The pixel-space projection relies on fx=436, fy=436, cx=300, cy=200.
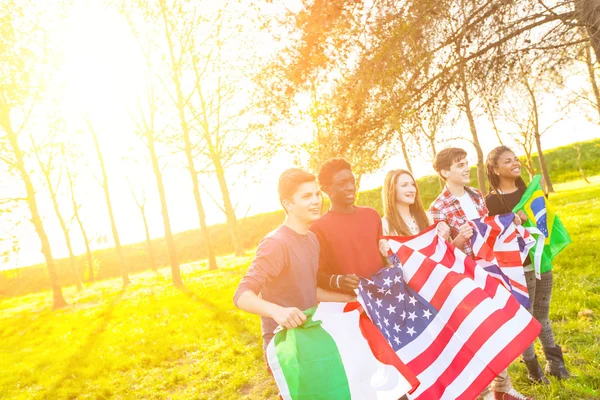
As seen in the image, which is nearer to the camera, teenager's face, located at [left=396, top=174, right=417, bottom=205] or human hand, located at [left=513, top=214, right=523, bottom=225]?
teenager's face, located at [left=396, top=174, right=417, bottom=205]

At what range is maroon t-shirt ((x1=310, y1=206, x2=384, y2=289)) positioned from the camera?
13.9 ft

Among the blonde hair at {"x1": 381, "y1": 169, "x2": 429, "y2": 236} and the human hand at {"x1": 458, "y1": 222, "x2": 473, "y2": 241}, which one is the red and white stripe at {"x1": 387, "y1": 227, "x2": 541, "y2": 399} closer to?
the blonde hair at {"x1": 381, "y1": 169, "x2": 429, "y2": 236}

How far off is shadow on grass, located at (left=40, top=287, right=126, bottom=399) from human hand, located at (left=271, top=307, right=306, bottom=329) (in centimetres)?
809

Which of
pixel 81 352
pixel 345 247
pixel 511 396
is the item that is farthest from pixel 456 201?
pixel 81 352

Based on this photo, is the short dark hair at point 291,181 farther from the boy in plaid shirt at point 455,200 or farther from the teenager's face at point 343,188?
the boy in plaid shirt at point 455,200

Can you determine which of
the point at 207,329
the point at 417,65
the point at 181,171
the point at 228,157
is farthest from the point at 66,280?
the point at 417,65

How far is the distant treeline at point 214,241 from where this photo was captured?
4256 centimetres

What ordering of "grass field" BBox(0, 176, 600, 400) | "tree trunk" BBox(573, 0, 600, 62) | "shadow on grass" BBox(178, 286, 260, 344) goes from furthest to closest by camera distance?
"shadow on grass" BBox(178, 286, 260, 344) < "tree trunk" BBox(573, 0, 600, 62) < "grass field" BBox(0, 176, 600, 400)

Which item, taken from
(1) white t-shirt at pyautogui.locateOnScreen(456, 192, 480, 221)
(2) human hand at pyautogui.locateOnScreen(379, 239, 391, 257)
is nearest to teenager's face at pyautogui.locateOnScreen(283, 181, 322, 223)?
(2) human hand at pyautogui.locateOnScreen(379, 239, 391, 257)

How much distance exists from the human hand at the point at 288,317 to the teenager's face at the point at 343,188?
1619 millimetres

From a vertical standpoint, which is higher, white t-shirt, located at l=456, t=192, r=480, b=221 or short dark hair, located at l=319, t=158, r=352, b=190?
short dark hair, located at l=319, t=158, r=352, b=190

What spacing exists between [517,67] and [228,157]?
1808 centimetres

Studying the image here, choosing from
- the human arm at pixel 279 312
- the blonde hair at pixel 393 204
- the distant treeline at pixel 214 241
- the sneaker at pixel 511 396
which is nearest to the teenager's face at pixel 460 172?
the blonde hair at pixel 393 204

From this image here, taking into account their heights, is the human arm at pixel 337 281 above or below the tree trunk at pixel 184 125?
below
